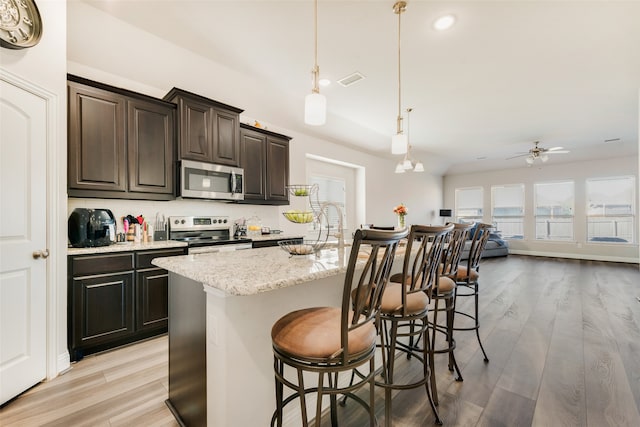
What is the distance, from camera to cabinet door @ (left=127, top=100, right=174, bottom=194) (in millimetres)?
2711

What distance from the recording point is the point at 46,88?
198 centimetres

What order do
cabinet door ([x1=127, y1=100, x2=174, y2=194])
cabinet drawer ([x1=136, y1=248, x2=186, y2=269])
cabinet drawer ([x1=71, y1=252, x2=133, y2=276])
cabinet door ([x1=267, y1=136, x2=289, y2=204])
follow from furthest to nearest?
cabinet door ([x1=267, y1=136, x2=289, y2=204]), cabinet door ([x1=127, y1=100, x2=174, y2=194]), cabinet drawer ([x1=136, y1=248, x2=186, y2=269]), cabinet drawer ([x1=71, y1=252, x2=133, y2=276])

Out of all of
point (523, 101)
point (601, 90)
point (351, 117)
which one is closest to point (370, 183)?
point (351, 117)

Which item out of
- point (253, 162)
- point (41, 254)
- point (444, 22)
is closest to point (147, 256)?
point (41, 254)

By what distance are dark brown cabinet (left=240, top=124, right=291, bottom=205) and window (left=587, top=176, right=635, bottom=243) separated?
28.8 feet

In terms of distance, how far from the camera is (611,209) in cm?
738

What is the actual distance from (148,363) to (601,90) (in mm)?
6188

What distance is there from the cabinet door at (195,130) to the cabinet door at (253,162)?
20.7 inches

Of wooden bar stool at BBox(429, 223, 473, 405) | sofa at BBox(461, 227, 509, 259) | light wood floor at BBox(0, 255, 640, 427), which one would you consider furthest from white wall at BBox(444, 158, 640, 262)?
wooden bar stool at BBox(429, 223, 473, 405)

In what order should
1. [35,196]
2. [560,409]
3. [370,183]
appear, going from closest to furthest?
1. [560,409]
2. [35,196]
3. [370,183]

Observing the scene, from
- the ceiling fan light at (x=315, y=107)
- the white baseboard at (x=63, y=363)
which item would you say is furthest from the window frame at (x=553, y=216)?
the white baseboard at (x=63, y=363)

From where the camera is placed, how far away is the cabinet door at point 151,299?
8.25 ft

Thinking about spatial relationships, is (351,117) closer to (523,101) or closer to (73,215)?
(523,101)

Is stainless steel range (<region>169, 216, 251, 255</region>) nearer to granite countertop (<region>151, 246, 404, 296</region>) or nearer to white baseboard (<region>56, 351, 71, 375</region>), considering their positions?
white baseboard (<region>56, 351, 71, 375</region>)
